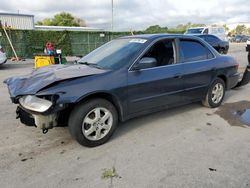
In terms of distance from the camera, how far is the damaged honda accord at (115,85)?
11.3 ft

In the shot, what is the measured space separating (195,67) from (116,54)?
63.5 inches

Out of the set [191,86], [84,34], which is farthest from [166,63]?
[84,34]

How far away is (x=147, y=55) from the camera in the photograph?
14.3 feet

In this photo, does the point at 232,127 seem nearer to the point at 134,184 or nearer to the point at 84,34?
the point at 134,184

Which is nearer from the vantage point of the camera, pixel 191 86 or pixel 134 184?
pixel 134 184

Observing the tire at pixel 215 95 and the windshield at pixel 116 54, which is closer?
the windshield at pixel 116 54

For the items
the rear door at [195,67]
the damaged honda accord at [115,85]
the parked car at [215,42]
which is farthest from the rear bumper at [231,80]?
the parked car at [215,42]

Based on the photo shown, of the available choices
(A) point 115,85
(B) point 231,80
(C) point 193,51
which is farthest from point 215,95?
(A) point 115,85

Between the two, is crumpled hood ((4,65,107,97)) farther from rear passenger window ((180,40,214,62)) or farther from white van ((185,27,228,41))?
white van ((185,27,228,41))

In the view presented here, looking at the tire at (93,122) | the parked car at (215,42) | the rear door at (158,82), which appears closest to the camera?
the tire at (93,122)

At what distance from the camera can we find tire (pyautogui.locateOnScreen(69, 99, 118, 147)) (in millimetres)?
3559

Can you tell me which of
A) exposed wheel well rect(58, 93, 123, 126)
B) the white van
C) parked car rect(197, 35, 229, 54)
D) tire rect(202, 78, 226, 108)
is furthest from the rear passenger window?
the white van

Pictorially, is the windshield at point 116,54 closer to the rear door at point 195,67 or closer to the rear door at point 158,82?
the rear door at point 158,82

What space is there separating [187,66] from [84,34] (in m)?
17.2
